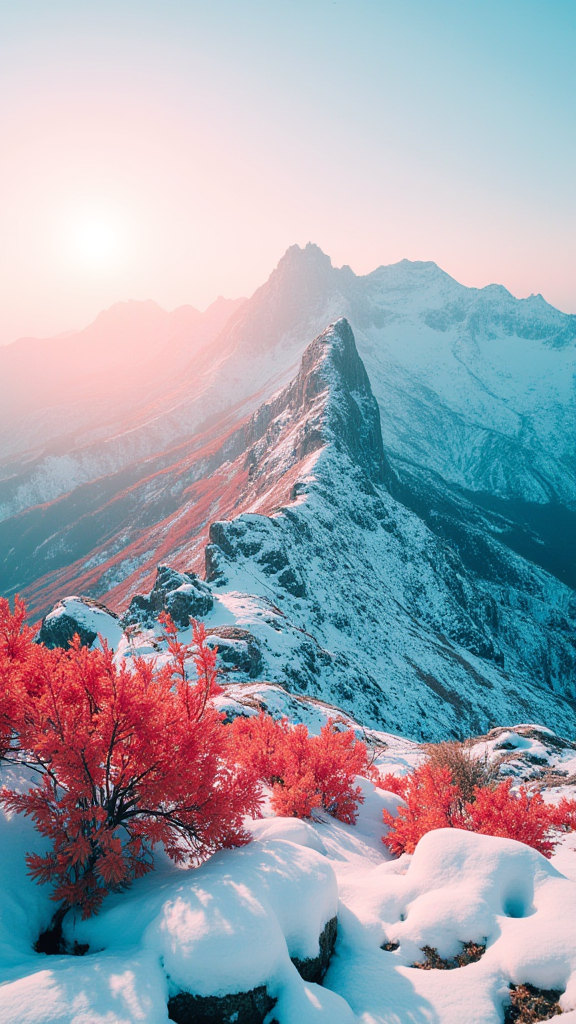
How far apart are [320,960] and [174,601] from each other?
33.5 metres

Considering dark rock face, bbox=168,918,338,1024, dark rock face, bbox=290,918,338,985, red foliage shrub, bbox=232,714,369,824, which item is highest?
dark rock face, bbox=168,918,338,1024

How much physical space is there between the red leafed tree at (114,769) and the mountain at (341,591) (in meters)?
22.3

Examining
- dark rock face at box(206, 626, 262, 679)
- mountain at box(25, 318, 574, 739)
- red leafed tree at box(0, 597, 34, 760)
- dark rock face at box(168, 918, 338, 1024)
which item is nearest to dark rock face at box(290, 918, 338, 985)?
dark rock face at box(168, 918, 338, 1024)

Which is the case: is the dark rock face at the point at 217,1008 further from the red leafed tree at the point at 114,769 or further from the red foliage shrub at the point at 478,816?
the red foliage shrub at the point at 478,816

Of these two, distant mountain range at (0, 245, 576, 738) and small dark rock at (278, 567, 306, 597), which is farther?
small dark rock at (278, 567, 306, 597)

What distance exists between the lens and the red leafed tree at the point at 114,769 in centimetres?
761

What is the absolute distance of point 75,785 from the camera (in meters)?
7.58

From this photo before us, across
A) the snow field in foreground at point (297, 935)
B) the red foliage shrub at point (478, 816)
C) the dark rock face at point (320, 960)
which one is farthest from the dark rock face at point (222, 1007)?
the red foliage shrub at point (478, 816)

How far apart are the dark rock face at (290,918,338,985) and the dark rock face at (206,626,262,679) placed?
24.5m

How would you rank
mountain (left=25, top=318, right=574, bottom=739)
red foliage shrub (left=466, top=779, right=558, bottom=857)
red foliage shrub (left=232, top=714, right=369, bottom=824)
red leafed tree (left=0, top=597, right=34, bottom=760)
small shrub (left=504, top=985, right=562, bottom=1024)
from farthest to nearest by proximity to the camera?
mountain (left=25, top=318, right=574, bottom=739), red foliage shrub (left=232, top=714, right=369, bottom=824), red foliage shrub (left=466, top=779, right=558, bottom=857), red leafed tree (left=0, top=597, right=34, bottom=760), small shrub (left=504, top=985, right=562, bottom=1024)

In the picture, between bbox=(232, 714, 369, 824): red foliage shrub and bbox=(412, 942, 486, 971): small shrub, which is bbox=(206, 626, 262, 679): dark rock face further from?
bbox=(412, 942, 486, 971): small shrub

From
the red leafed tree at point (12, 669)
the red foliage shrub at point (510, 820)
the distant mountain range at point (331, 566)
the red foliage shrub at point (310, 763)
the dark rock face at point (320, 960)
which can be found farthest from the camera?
the distant mountain range at point (331, 566)

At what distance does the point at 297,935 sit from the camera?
7535mm

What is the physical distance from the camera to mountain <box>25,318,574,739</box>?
1629 inches
